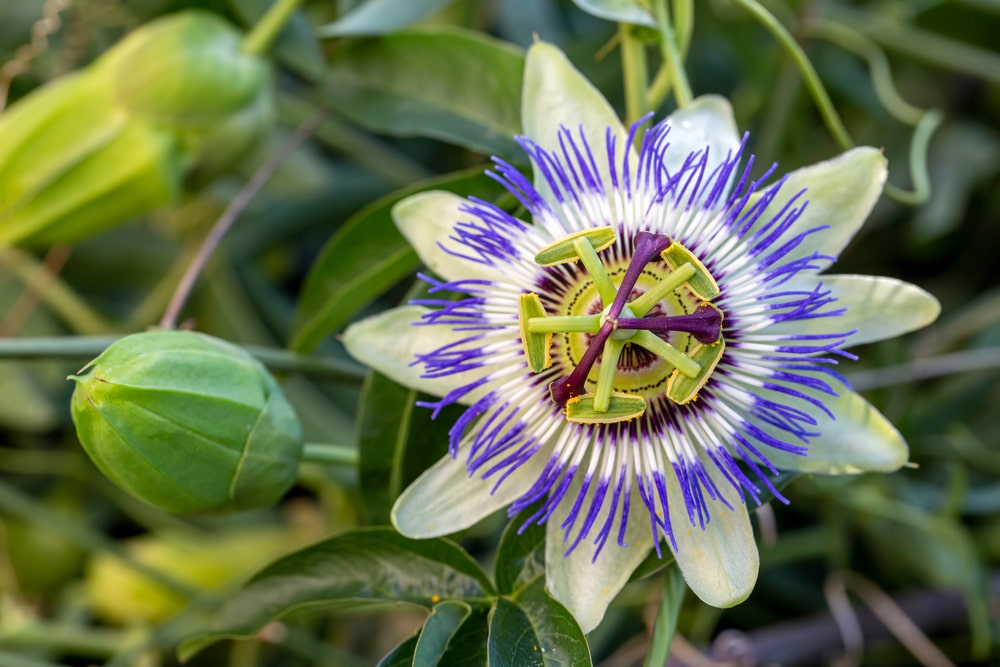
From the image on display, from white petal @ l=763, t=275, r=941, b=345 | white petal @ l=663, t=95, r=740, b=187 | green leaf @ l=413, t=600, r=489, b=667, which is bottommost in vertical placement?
green leaf @ l=413, t=600, r=489, b=667

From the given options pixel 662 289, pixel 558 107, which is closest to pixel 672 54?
pixel 558 107

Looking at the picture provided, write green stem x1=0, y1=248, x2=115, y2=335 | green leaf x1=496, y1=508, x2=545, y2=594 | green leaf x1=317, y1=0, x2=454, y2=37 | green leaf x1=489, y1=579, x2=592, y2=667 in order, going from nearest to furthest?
green leaf x1=489, y1=579, x2=592, y2=667
green leaf x1=496, y1=508, x2=545, y2=594
green leaf x1=317, y1=0, x2=454, y2=37
green stem x1=0, y1=248, x2=115, y2=335

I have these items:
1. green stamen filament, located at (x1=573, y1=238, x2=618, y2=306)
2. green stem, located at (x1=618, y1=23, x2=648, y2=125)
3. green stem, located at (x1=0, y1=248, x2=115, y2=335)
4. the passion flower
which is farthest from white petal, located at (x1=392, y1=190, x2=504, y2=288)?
green stem, located at (x1=0, y1=248, x2=115, y2=335)

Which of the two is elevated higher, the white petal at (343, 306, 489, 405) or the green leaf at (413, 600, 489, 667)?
the white petal at (343, 306, 489, 405)

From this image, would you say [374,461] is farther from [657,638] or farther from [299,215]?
[299,215]

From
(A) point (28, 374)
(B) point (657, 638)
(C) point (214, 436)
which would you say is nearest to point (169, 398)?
(C) point (214, 436)

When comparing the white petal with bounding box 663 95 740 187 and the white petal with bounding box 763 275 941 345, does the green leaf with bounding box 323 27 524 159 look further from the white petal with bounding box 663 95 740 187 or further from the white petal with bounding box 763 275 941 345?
the white petal with bounding box 763 275 941 345
